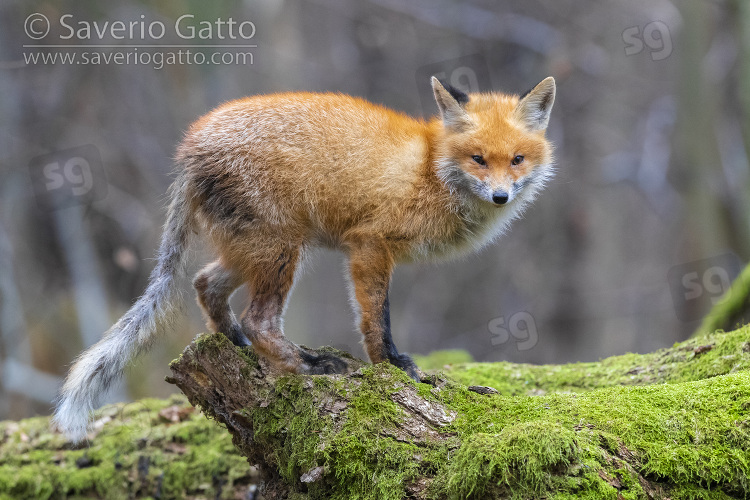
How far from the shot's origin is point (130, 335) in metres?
4.70

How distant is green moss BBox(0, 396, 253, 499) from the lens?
604 cm

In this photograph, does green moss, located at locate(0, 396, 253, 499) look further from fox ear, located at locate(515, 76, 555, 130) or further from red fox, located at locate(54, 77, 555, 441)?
fox ear, located at locate(515, 76, 555, 130)

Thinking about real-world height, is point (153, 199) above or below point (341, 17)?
below

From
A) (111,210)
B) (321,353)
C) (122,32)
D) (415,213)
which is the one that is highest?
(122,32)

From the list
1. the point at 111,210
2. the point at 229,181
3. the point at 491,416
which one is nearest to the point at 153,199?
the point at 111,210

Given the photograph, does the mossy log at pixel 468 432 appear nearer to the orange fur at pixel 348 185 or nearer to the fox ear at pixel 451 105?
the orange fur at pixel 348 185

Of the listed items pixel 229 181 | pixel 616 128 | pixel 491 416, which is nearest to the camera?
pixel 491 416

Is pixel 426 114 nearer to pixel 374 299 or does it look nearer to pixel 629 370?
pixel 629 370

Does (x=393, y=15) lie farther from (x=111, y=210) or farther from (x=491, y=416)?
(x=491, y=416)

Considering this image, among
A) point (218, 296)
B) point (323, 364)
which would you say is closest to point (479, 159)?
point (323, 364)

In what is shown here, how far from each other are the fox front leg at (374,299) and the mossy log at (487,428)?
1.68ft

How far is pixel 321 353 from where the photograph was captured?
4.91 m

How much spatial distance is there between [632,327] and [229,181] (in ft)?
41.6

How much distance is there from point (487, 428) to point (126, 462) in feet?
13.9
